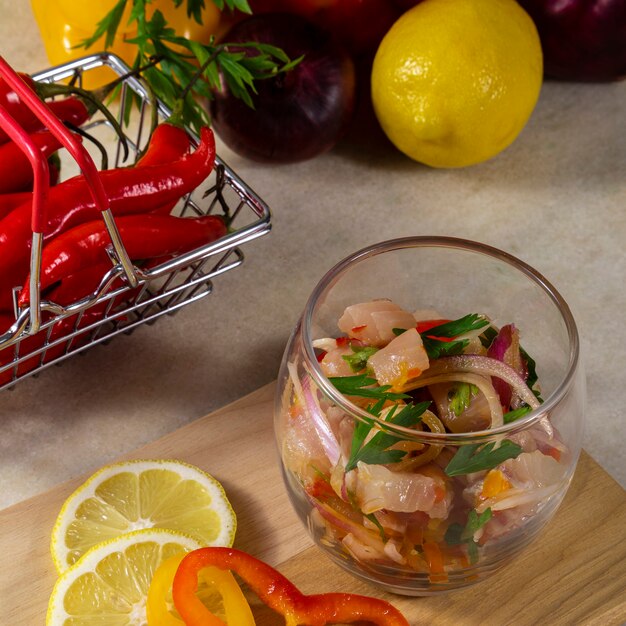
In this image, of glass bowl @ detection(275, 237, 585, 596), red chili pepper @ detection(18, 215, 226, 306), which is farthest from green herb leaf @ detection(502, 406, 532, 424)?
red chili pepper @ detection(18, 215, 226, 306)

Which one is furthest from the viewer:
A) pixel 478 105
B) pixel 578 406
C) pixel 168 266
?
pixel 478 105

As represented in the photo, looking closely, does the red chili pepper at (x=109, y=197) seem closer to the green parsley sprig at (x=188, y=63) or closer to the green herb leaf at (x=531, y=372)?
the green parsley sprig at (x=188, y=63)

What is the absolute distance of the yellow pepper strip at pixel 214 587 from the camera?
0.76m

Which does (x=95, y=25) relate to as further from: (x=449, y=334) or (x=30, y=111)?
(x=449, y=334)

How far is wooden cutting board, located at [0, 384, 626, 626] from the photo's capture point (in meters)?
0.82

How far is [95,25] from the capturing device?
4.22ft

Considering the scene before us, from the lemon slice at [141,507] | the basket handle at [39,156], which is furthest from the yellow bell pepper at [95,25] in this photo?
the lemon slice at [141,507]

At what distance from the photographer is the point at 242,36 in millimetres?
1225

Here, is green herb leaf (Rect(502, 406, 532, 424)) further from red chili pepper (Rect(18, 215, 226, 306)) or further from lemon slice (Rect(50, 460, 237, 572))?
red chili pepper (Rect(18, 215, 226, 306))

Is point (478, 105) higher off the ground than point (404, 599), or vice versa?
point (478, 105)

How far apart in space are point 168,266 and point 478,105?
49 cm

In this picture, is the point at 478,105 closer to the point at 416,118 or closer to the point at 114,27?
the point at 416,118

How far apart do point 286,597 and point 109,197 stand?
43 centimetres

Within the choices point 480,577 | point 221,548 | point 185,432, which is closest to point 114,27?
point 185,432
